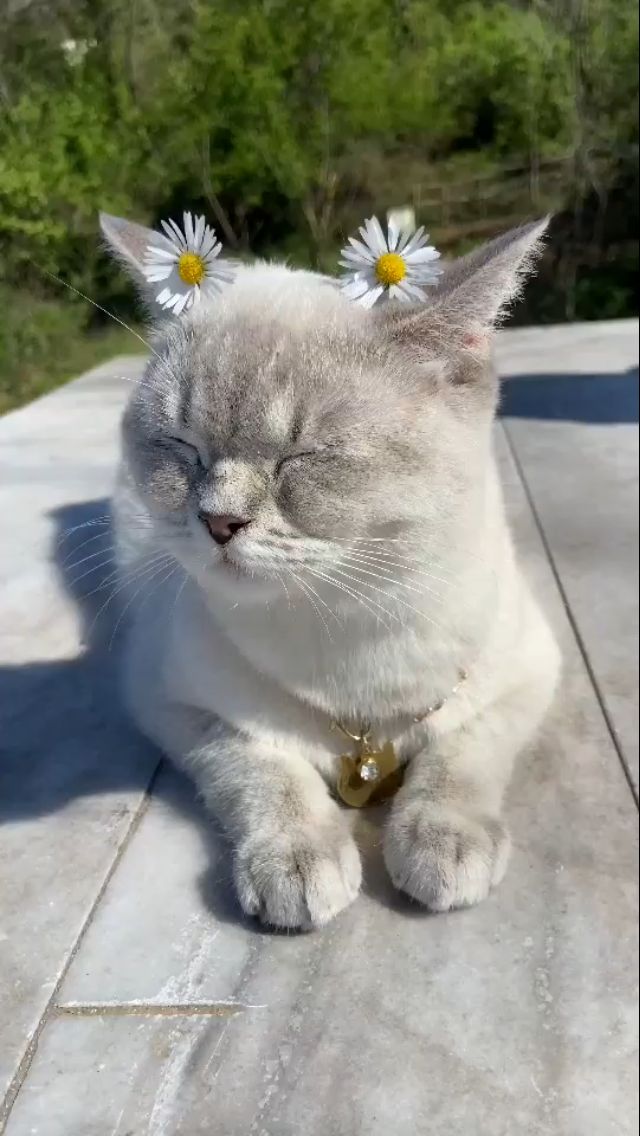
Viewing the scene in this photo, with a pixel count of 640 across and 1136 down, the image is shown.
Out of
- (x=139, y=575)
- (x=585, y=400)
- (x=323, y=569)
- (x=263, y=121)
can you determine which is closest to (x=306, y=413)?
(x=323, y=569)

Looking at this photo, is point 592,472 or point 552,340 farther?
point 592,472

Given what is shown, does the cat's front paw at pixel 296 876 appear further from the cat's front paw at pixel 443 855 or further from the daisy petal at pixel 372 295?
the daisy petal at pixel 372 295

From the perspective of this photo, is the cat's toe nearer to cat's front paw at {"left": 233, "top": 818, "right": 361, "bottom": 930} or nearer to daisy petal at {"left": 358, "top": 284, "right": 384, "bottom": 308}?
cat's front paw at {"left": 233, "top": 818, "right": 361, "bottom": 930}

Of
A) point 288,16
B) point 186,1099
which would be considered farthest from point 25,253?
point 186,1099

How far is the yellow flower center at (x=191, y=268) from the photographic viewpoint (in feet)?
2.56

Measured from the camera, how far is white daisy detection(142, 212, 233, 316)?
0.77 metres

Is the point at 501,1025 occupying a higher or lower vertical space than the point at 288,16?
lower

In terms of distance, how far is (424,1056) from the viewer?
904 mm

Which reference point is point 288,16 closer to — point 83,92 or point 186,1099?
point 83,92

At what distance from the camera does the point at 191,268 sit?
789 millimetres

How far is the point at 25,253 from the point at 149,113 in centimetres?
16

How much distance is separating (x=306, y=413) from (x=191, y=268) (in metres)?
0.16

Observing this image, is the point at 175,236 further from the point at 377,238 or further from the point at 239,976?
the point at 239,976

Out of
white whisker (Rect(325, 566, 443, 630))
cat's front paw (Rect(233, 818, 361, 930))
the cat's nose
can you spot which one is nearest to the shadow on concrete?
white whisker (Rect(325, 566, 443, 630))
